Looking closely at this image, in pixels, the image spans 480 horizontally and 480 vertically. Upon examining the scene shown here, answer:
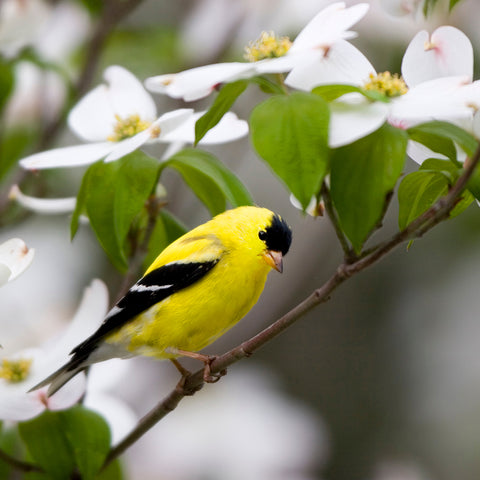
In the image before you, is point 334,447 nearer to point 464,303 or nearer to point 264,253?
point 464,303

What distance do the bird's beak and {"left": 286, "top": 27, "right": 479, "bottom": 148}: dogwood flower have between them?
1.10 feet

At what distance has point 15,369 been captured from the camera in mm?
1326

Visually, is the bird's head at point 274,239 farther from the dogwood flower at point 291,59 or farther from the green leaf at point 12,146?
the green leaf at point 12,146

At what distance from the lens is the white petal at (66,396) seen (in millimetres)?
1214

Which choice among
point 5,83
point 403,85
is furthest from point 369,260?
point 5,83

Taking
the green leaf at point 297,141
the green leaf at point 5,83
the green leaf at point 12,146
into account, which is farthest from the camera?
the green leaf at point 12,146

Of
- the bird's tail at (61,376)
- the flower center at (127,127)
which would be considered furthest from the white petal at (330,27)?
the bird's tail at (61,376)

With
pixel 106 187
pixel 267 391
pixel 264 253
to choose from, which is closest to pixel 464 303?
pixel 267 391

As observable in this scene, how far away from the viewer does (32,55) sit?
172cm

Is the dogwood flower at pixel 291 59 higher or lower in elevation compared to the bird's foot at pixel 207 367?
higher

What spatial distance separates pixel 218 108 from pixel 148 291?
400 millimetres

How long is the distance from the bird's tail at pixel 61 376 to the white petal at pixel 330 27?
574 mm

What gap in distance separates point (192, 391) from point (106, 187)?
30 centimetres

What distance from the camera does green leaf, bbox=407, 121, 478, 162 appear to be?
900mm
